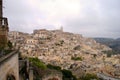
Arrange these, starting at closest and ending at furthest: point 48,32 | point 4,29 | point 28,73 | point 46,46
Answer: point 4,29 < point 28,73 < point 46,46 < point 48,32

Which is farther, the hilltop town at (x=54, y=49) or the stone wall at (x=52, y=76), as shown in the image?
the hilltop town at (x=54, y=49)

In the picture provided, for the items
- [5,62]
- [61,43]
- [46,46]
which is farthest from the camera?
[61,43]

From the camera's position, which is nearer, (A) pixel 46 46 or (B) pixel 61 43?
(A) pixel 46 46

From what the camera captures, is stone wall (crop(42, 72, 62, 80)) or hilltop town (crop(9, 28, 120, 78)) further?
hilltop town (crop(9, 28, 120, 78))

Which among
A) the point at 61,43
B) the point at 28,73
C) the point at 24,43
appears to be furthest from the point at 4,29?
the point at 61,43

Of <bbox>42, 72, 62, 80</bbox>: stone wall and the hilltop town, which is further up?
<bbox>42, 72, 62, 80</bbox>: stone wall

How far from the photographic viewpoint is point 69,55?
116000 millimetres

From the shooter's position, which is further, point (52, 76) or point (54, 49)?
point (54, 49)

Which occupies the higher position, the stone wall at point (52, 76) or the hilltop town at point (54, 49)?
the stone wall at point (52, 76)

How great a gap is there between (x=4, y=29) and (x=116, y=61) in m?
95.8

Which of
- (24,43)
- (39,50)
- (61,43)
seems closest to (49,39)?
(61,43)

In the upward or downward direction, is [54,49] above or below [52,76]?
below

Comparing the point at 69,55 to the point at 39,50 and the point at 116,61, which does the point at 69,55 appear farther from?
the point at 116,61

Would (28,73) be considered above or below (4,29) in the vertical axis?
below
